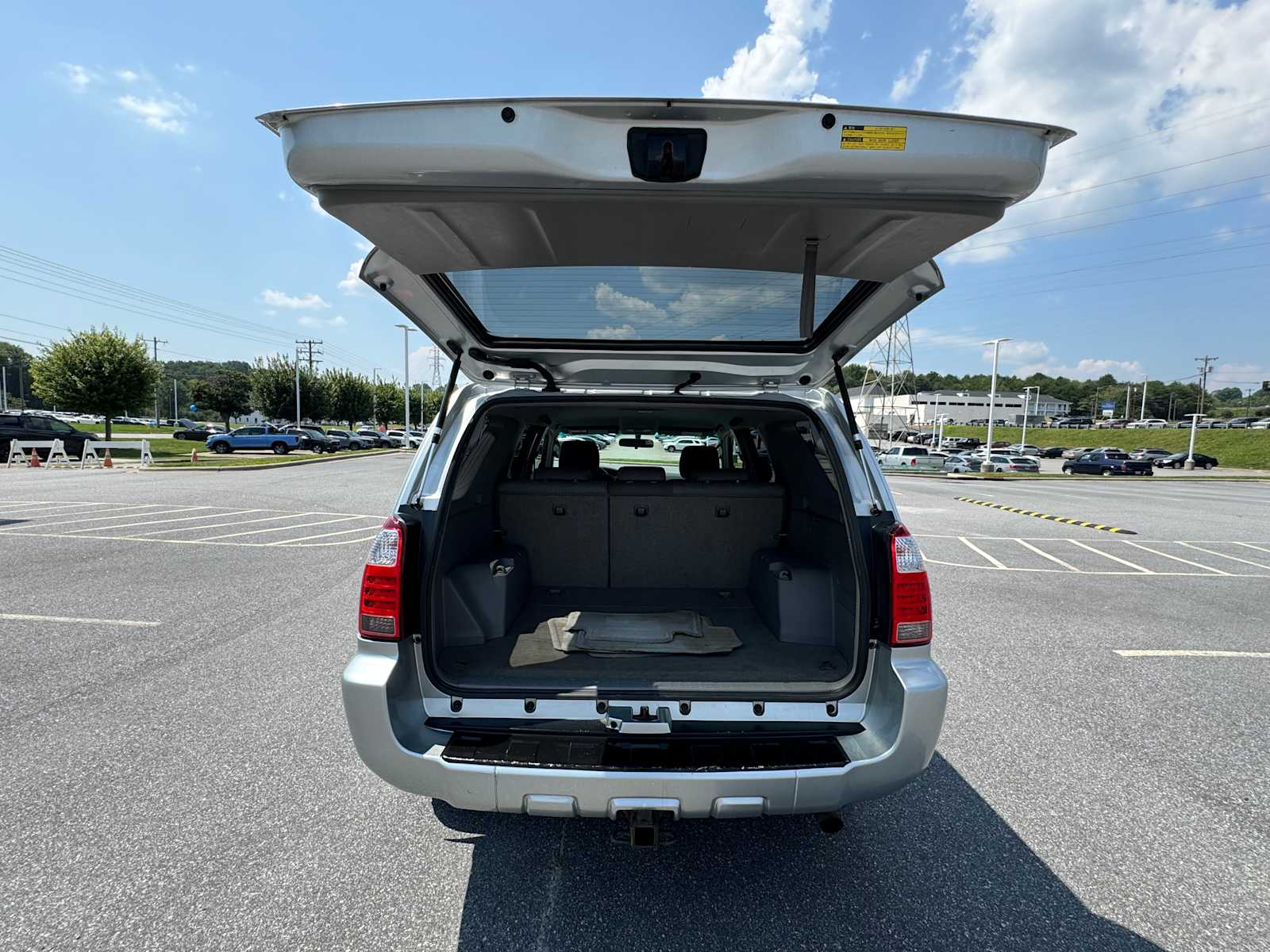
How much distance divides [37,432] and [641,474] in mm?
28600

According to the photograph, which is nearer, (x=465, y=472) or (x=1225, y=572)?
(x=465, y=472)

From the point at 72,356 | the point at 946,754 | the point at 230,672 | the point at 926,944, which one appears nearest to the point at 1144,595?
the point at 946,754

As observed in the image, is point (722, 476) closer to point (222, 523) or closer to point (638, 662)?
point (638, 662)

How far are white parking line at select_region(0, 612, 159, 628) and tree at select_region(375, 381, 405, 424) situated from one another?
215 ft

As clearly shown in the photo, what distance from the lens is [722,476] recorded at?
3957mm

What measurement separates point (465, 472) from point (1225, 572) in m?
9.00

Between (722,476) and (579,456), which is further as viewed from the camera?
(579,456)

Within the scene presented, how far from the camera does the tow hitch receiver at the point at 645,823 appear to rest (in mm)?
1743

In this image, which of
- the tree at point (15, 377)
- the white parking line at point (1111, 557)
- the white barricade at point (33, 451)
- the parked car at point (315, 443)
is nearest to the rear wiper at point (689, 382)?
the white parking line at point (1111, 557)

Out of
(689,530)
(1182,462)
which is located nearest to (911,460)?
(689,530)

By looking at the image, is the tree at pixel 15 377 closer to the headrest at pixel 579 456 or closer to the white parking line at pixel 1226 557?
the headrest at pixel 579 456

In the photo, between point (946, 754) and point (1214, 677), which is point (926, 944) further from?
point (1214, 677)

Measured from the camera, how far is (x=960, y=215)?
1612mm

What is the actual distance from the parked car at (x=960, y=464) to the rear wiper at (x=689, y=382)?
3179cm
